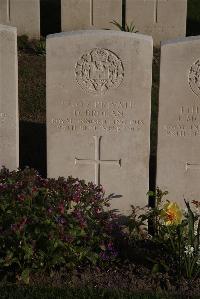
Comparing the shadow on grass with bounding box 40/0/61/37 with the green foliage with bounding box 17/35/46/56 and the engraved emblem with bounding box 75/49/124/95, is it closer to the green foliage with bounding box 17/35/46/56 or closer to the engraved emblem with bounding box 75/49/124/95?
the green foliage with bounding box 17/35/46/56

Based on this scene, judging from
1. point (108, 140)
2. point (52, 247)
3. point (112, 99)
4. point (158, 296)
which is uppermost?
point (112, 99)

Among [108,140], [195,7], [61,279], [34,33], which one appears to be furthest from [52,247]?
[195,7]

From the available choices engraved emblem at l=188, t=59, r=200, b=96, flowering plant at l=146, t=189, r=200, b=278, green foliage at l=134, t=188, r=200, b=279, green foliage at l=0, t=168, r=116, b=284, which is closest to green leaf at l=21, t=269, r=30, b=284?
green foliage at l=0, t=168, r=116, b=284

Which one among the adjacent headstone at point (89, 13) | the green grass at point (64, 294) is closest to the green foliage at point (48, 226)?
the green grass at point (64, 294)

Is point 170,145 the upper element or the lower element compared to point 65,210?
upper

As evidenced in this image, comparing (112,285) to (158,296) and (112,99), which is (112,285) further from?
(112,99)

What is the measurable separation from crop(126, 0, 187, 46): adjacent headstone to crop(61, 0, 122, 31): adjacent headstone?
30cm

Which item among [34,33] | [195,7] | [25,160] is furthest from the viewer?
[195,7]

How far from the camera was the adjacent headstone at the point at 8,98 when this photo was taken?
230 inches

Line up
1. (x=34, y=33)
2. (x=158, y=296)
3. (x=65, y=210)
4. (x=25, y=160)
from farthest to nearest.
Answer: (x=34, y=33) → (x=25, y=160) → (x=65, y=210) → (x=158, y=296)

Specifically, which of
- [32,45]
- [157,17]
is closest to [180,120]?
[32,45]

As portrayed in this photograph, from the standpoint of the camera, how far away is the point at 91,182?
5922 millimetres

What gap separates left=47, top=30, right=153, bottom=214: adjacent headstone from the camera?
5.76 meters

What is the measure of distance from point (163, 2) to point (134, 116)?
274 inches
